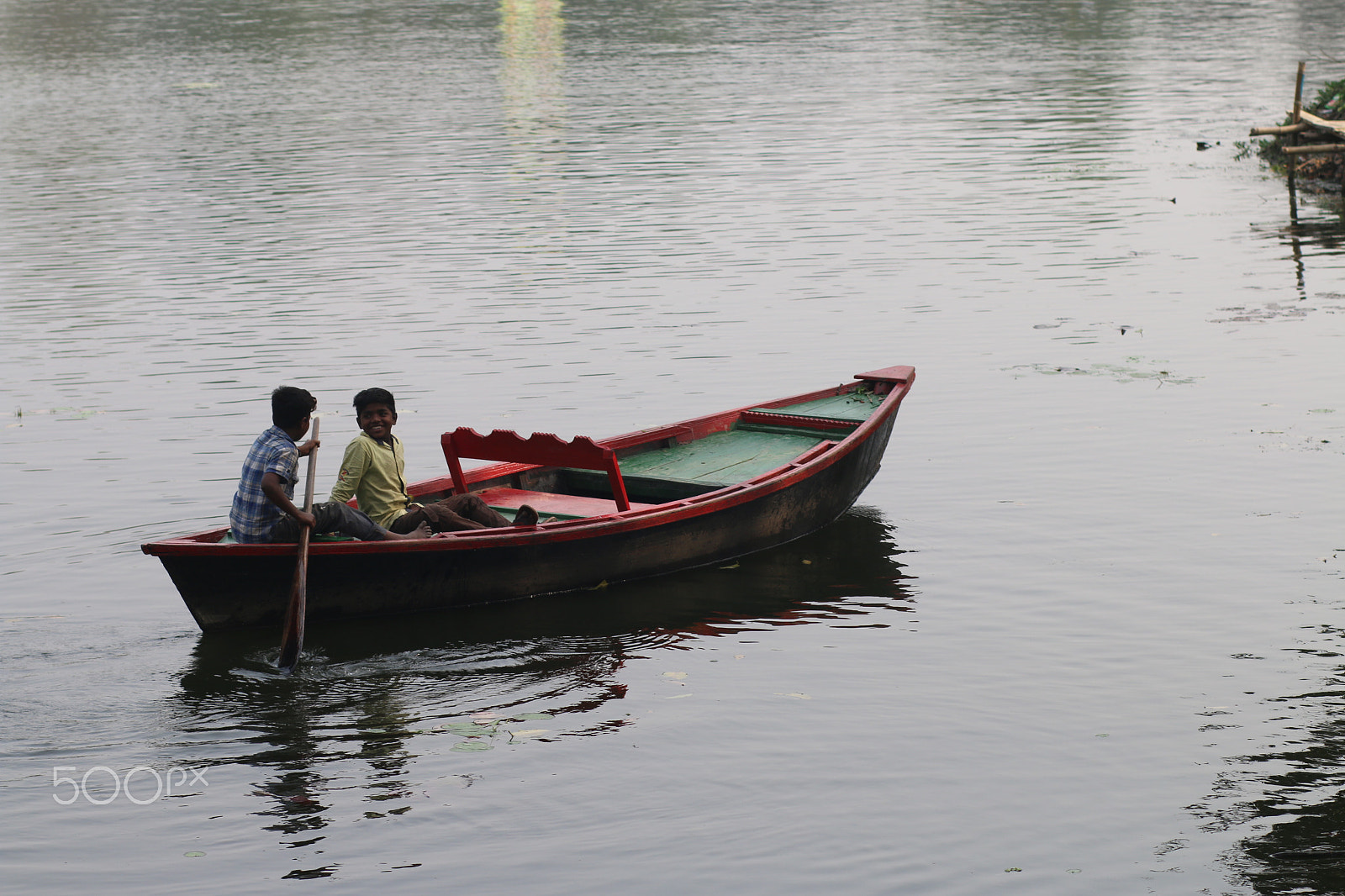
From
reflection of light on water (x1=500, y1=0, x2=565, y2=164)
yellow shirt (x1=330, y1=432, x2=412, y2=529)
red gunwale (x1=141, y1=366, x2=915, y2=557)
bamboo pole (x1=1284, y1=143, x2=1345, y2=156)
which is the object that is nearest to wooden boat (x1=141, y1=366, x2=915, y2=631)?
red gunwale (x1=141, y1=366, x2=915, y2=557)

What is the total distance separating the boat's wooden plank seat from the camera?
33.8 feet

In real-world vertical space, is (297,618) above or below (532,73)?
below

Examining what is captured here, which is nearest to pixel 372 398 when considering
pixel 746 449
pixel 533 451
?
pixel 533 451

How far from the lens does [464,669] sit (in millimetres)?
8711

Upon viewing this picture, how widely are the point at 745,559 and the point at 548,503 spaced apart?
4.61 ft

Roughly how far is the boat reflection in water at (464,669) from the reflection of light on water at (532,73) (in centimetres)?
1974

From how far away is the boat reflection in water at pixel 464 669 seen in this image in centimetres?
761

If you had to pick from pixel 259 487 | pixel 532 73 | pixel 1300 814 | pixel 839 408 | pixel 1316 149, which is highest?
pixel 532 73

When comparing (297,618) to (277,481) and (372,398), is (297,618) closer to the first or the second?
(277,481)

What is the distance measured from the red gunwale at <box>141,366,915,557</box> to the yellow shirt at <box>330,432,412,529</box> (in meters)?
0.62

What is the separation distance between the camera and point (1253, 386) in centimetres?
1429
